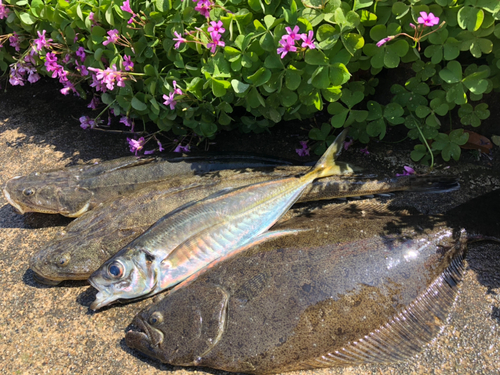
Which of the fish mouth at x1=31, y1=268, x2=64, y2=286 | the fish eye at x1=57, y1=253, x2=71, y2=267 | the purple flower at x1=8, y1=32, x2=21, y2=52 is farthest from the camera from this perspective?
the purple flower at x1=8, y1=32, x2=21, y2=52

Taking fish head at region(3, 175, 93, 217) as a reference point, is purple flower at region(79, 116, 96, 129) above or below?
above

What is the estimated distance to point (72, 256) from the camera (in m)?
2.76

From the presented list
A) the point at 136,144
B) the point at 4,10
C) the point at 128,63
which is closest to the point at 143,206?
the point at 136,144

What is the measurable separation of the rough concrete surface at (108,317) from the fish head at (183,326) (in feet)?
0.43

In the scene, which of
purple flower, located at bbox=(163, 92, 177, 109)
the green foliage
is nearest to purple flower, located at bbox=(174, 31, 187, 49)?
the green foliage

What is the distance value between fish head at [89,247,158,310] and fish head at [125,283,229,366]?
0.18 metres

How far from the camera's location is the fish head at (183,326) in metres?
2.24

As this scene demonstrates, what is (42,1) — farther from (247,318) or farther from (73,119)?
(247,318)

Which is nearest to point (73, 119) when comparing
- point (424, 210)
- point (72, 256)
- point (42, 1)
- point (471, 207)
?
point (42, 1)

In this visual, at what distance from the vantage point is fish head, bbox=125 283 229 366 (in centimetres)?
224

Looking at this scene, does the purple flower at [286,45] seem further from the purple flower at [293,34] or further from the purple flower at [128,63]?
the purple flower at [128,63]

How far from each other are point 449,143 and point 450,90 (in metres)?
0.51

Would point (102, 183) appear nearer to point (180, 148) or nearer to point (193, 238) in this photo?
point (180, 148)

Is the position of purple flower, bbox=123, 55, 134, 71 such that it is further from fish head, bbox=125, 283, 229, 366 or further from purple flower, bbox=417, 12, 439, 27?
purple flower, bbox=417, 12, 439, 27
